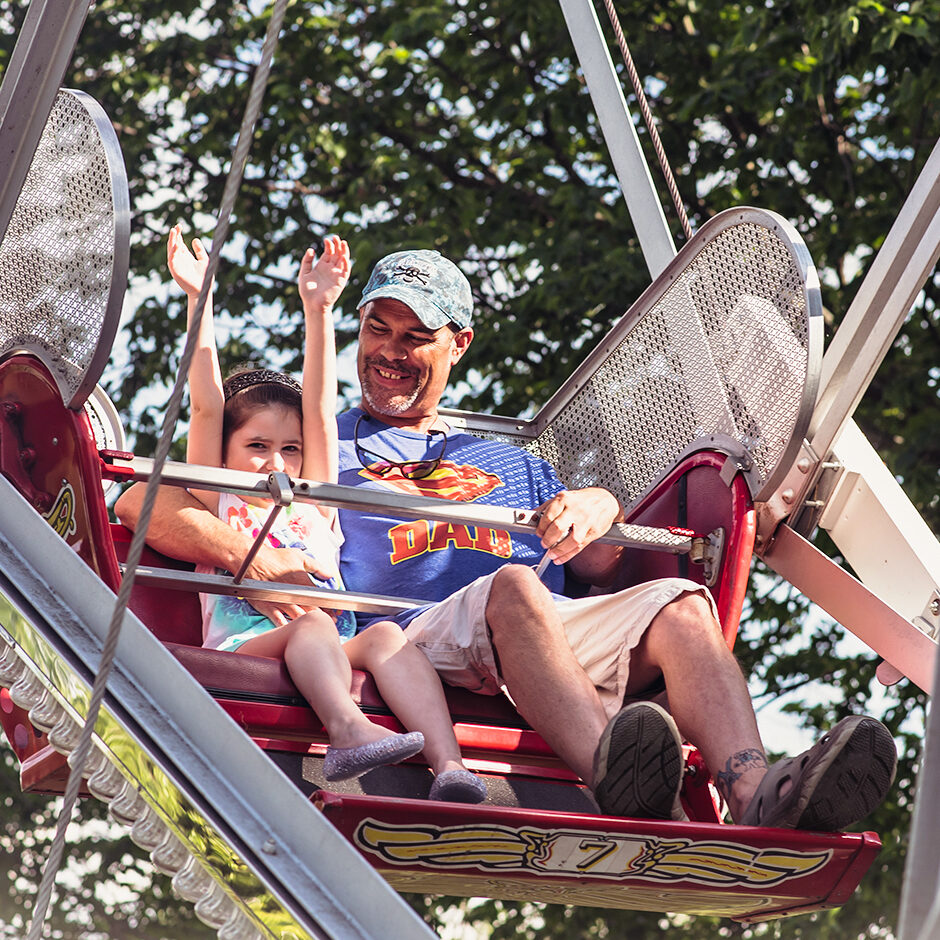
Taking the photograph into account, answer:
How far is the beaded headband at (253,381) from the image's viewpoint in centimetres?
325

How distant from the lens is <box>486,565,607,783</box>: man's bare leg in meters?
2.53

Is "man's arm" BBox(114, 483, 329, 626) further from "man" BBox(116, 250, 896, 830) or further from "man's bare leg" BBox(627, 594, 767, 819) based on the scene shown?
"man's bare leg" BBox(627, 594, 767, 819)

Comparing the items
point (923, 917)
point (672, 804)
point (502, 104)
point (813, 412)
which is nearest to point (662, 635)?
point (672, 804)

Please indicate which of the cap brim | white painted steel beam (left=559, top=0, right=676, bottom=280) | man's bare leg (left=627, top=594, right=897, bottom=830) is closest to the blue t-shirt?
the cap brim

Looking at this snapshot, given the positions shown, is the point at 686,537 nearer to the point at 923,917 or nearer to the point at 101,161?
the point at 101,161

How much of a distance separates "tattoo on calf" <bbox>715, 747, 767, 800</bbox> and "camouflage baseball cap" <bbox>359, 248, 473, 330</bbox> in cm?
139

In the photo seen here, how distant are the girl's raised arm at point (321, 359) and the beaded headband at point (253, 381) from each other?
12 cm

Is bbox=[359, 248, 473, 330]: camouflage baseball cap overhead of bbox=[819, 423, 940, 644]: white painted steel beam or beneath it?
overhead

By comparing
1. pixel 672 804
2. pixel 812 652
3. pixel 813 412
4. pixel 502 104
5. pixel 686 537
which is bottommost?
pixel 672 804

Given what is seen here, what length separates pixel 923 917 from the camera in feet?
3.25

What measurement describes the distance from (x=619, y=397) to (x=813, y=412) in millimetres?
742

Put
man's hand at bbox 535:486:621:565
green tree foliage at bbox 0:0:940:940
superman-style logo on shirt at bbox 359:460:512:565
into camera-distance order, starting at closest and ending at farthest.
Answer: man's hand at bbox 535:486:621:565
superman-style logo on shirt at bbox 359:460:512:565
green tree foliage at bbox 0:0:940:940

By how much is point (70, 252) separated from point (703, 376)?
1.49 metres

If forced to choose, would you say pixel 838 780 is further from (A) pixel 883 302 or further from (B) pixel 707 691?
(A) pixel 883 302
